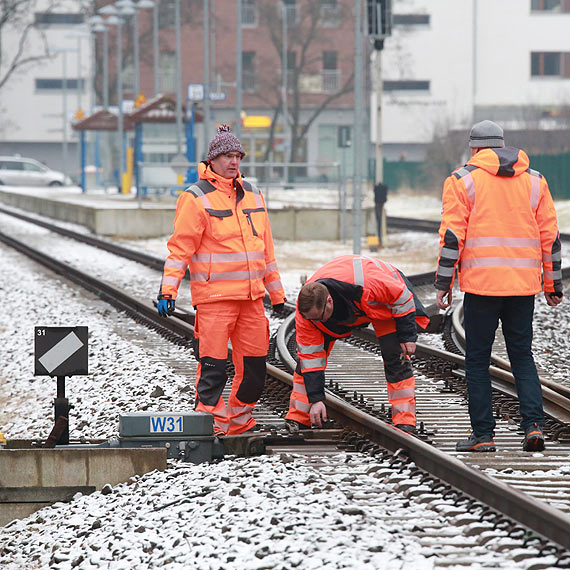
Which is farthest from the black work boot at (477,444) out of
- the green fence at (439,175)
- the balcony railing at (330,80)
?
the balcony railing at (330,80)

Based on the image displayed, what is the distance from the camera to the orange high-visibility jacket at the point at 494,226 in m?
6.30

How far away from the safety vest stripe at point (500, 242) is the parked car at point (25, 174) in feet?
Answer: 209

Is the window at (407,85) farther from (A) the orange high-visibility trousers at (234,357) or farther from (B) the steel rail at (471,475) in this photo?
(A) the orange high-visibility trousers at (234,357)

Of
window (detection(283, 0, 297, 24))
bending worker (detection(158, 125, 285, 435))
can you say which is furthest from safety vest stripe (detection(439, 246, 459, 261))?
window (detection(283, 0, 297, 24))

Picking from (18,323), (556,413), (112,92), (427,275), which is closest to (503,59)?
(112,92)

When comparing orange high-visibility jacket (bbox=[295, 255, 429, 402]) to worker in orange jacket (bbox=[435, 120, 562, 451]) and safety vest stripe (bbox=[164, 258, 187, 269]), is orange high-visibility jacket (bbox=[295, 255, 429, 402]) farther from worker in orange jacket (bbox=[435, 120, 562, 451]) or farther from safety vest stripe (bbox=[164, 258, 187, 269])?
safety vest stripe (bbox=[164, 258, 187, 269])

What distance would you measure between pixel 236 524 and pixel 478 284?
2.01 meters

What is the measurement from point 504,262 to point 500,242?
0.11 meters

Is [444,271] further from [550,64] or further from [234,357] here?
[550,64]

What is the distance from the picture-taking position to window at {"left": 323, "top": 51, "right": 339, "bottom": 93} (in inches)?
2827

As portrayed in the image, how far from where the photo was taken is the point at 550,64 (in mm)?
71000

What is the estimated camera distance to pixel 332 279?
21.5ft

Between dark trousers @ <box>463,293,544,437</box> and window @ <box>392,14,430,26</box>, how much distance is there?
6812cm

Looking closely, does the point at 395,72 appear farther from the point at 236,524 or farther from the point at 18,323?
the point at 236,524
